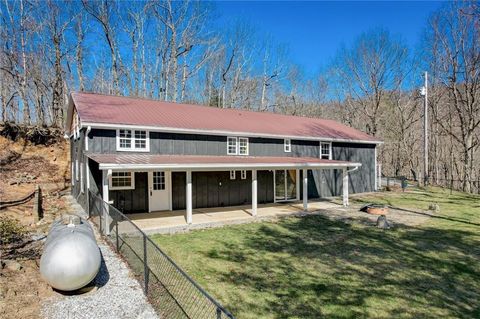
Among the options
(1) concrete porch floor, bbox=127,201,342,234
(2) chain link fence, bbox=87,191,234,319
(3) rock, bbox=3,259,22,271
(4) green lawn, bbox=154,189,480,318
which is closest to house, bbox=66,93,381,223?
(1) concrete porch floor, bbox=127,201,342,234

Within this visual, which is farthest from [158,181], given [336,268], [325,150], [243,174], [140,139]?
[325,150]

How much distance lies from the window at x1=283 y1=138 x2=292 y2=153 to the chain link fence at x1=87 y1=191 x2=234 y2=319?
10.9 metres

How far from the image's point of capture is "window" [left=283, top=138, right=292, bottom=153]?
1731cm

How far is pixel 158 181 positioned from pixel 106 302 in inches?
324

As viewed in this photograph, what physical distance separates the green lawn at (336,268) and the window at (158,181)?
361cm

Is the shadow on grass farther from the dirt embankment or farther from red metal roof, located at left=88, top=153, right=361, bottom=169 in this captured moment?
the dirt embankment

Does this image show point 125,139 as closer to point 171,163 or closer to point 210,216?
point 171,163

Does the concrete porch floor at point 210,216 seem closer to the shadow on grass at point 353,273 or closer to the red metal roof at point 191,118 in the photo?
the shadow on grass at point 353,273

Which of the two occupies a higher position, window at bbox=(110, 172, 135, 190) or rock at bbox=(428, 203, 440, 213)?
window at bbox=(110, 172, 135, 190)

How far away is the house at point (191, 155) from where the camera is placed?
11891mm

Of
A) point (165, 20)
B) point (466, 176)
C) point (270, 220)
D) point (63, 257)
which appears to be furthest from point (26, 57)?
point (466, 176)

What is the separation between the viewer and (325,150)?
19344 millimetres

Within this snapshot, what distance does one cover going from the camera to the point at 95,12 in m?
26.9

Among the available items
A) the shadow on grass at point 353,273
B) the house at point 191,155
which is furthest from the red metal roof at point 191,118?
the shadow on grass at point 353,273
